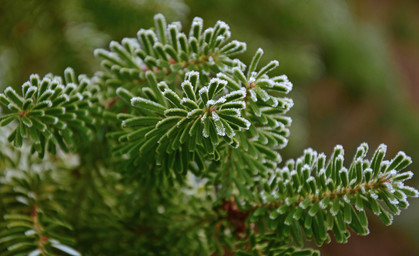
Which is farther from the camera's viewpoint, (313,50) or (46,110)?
(313,50)

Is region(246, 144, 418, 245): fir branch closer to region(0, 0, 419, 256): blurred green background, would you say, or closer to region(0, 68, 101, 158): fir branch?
region(0, 68, 101, 158): fir branch

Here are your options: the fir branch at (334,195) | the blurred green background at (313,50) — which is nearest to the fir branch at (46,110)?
the fir branch at (334,195)

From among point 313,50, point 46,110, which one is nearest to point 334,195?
point 46,110

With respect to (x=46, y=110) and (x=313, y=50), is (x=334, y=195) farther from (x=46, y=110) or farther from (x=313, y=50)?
(x=313, y=50)

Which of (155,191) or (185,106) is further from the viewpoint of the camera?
(155,191)

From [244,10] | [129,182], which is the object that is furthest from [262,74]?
[244,10]

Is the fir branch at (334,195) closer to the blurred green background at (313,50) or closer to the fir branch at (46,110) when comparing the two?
the fir branch at (46,110)

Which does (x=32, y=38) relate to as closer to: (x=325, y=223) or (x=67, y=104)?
(x=67, y=104)

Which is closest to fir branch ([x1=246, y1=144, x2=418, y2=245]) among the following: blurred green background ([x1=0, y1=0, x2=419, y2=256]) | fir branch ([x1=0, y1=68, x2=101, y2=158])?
fir branch ([x1=0, y1=68, x2=101, y2=158])
